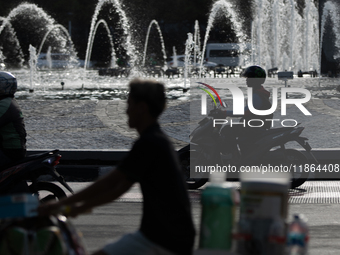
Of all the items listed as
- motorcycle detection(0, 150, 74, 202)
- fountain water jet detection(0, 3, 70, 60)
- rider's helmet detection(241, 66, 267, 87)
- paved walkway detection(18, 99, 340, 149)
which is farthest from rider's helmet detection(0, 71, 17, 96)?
fountain water jet detection(0, 3, 70, 60)

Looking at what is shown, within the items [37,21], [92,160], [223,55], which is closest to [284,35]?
[223,55]

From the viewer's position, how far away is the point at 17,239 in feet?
10.0

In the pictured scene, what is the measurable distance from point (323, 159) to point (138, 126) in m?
7.32

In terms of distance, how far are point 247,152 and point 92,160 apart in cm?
300

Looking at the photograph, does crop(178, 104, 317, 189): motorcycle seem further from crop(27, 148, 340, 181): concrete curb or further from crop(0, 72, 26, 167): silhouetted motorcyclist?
crop(0, 72, 26, 167): silhouetted motorcyclist

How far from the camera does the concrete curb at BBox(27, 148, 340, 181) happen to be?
9.81 meters

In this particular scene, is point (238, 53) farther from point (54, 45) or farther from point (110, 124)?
point (110, 124)

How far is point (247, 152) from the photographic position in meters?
8.24

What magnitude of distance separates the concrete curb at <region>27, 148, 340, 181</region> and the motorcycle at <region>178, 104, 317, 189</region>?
1.66m

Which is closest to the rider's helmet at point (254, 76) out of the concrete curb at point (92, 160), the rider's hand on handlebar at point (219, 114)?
the rider's hand on handlebar at point (219, 114)

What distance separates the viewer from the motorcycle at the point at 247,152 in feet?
27.0

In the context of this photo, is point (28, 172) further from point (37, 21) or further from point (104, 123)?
point (37, 21)

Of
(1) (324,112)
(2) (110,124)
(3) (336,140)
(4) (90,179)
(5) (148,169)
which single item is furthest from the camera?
(1) (324,112)

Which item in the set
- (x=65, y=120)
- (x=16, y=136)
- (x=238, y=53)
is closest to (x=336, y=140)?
(x=65, y=120)
